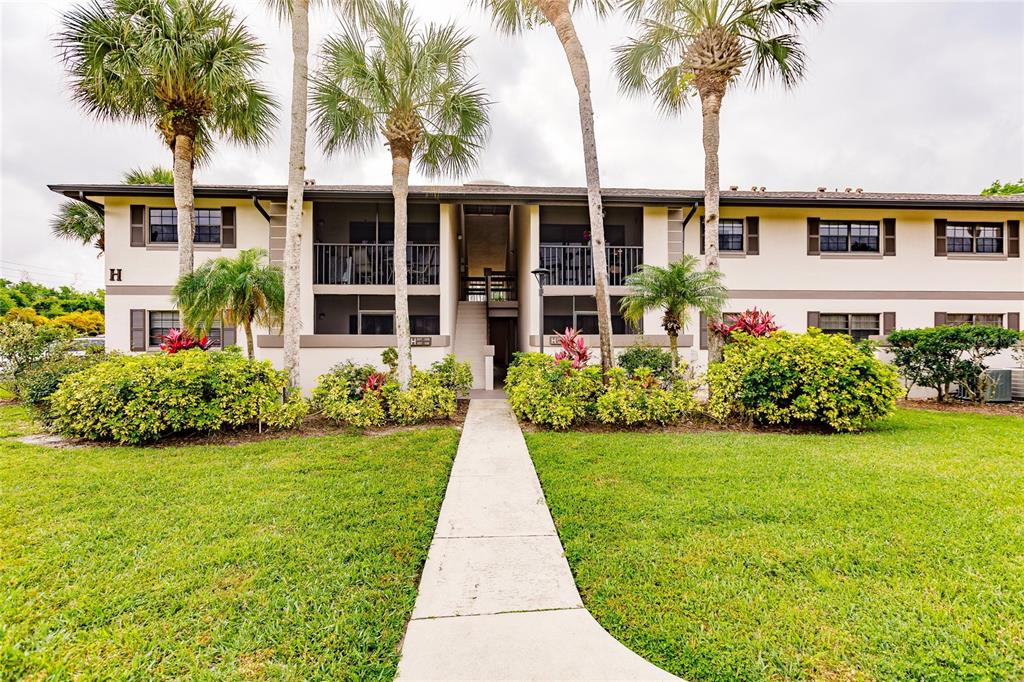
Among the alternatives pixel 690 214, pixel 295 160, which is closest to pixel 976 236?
pixel 690 214

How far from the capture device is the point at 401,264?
32.3ft

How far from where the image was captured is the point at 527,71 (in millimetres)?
15344

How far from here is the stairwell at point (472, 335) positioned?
15102 millimetres

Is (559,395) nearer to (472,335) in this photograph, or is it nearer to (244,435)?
(244,435)

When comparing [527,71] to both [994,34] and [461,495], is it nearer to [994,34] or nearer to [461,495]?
[994,34]

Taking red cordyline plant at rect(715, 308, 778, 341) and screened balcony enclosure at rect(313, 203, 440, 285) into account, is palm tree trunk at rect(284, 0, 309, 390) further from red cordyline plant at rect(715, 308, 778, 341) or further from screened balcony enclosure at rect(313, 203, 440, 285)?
red cordyline plant at rect(715, 308, 778, 341)

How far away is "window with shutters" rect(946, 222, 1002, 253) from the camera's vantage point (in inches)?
577

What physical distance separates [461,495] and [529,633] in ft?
8.67

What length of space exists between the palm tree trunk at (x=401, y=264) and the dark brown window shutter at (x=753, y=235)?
1155 centimetres

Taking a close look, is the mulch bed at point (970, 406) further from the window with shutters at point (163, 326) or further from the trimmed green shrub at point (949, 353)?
the window with shutters at point (163, 326)

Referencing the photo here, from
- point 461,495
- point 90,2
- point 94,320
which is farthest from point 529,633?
point 94,320

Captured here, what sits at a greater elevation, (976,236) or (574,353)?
(976,236)

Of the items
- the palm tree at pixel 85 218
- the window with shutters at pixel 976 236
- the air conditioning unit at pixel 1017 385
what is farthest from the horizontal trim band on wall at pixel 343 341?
the window with shutters at pixel 976 236

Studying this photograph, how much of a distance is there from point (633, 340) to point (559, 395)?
5396 millimetres
